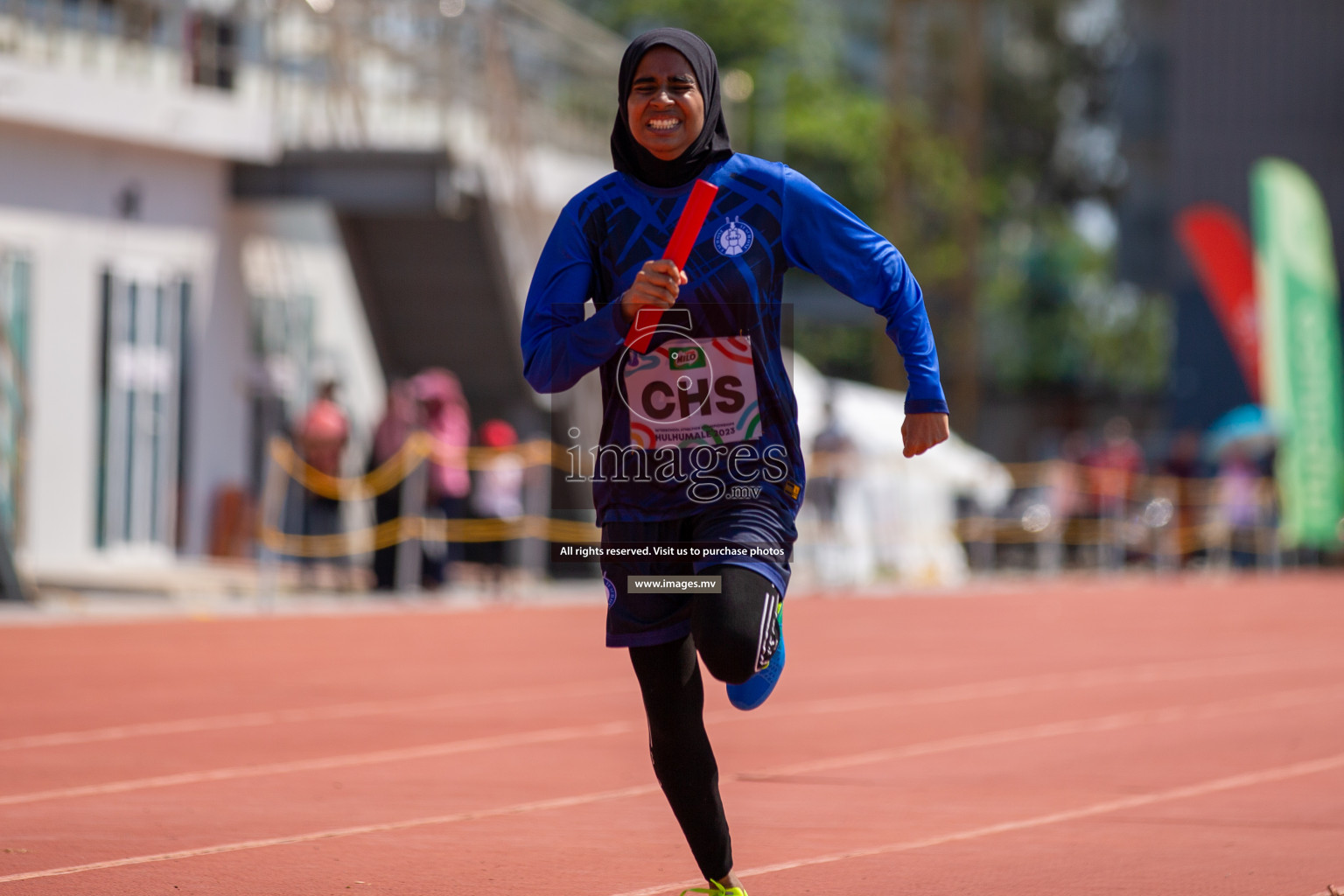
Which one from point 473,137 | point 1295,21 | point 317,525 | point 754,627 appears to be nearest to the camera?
point 754,627

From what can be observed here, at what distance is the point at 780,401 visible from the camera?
14.8 feet

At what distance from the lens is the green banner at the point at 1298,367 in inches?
1099

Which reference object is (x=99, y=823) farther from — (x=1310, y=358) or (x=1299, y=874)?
(x=1310, y=358)

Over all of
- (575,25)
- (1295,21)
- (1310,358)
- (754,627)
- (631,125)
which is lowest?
(754,627)

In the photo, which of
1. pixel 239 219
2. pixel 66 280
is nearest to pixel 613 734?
pixel 66 280

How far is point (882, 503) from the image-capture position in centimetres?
2538

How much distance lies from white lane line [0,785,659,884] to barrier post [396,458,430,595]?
1077 centimetres

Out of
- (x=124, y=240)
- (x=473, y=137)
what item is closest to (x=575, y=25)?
(x=473, y=137)

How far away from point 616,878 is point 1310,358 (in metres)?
24.4

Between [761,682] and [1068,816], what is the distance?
8.49 feet

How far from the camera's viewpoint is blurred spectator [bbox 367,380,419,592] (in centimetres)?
1847

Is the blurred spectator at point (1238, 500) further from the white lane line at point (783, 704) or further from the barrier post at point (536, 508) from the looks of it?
the white lane line at point (783, 704)

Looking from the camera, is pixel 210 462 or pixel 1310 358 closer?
pixel 210 462

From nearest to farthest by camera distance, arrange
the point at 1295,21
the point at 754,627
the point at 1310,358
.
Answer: the point at 754,627, the point at 1310,358, the point at 1295,21
